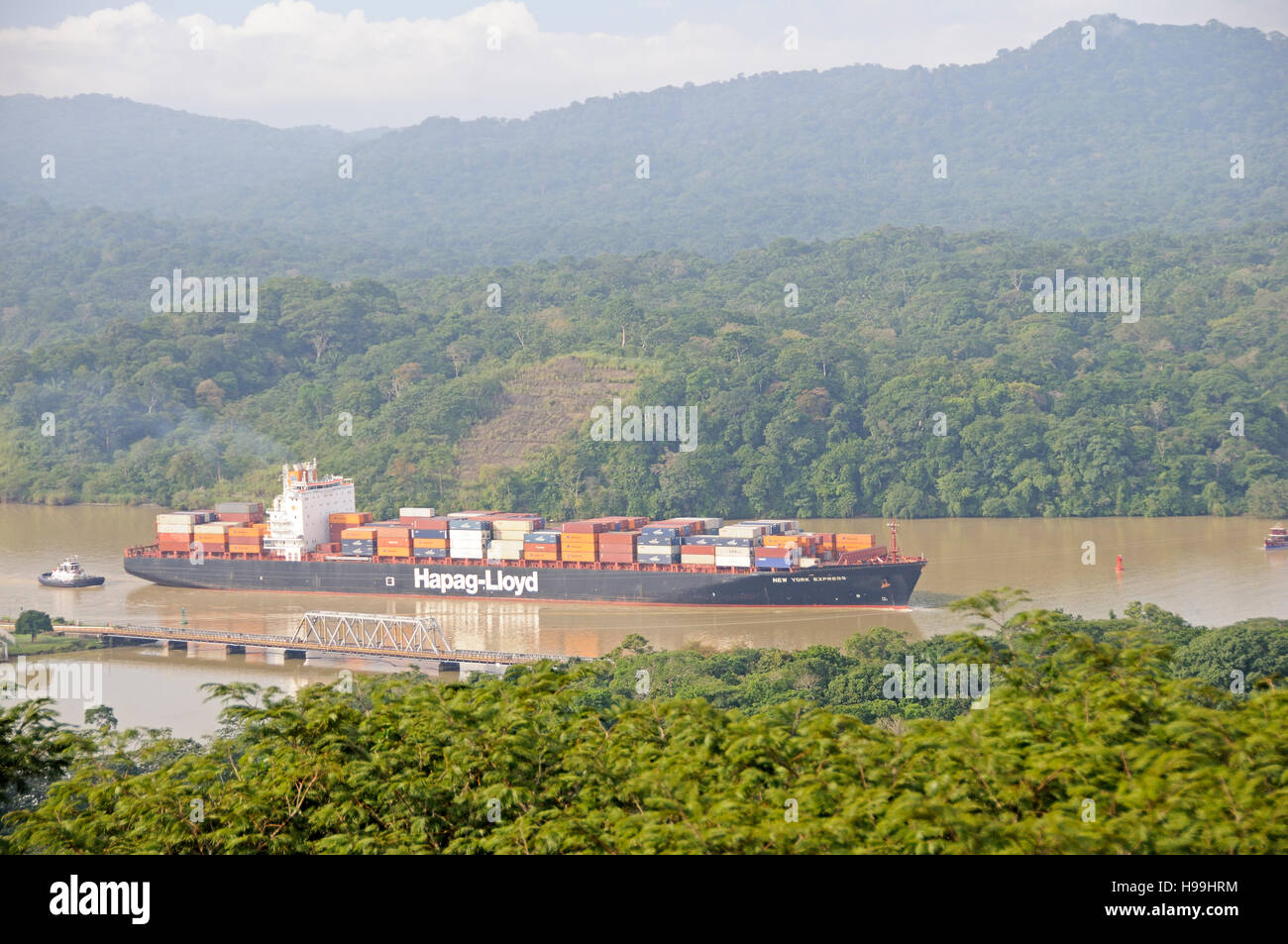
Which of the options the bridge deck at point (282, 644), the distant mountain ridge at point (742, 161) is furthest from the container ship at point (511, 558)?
the distant mountain ridge at point (742, 161)

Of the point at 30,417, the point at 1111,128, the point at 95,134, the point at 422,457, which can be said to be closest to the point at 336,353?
the point at 30,417

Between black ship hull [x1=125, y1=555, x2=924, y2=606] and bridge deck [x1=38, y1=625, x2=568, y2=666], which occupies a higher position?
black ship hull [x1=125, y1=555, x2=924, y2=606]

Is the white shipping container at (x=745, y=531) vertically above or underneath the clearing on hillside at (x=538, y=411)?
underneath

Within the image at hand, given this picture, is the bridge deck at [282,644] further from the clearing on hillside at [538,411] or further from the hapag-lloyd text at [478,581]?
the clearing on hillside at [538,411]

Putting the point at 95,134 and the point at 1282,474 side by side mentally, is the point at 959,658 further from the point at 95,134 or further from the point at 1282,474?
the point at 95,134

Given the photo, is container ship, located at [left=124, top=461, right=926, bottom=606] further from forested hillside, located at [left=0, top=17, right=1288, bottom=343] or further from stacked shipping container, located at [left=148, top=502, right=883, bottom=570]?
forested hillside, located at [left=0, top=17, right=1288, bottom=343]

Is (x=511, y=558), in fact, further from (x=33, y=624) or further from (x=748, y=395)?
(x=748, y=395)

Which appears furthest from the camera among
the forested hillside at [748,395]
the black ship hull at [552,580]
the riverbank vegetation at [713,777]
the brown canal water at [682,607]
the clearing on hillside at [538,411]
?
the clearing on hillside at [538,411]

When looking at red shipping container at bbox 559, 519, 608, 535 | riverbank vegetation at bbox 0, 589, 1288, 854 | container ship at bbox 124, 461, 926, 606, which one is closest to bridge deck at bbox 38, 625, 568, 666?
container ship at bbox 124, 461, 926, 606
